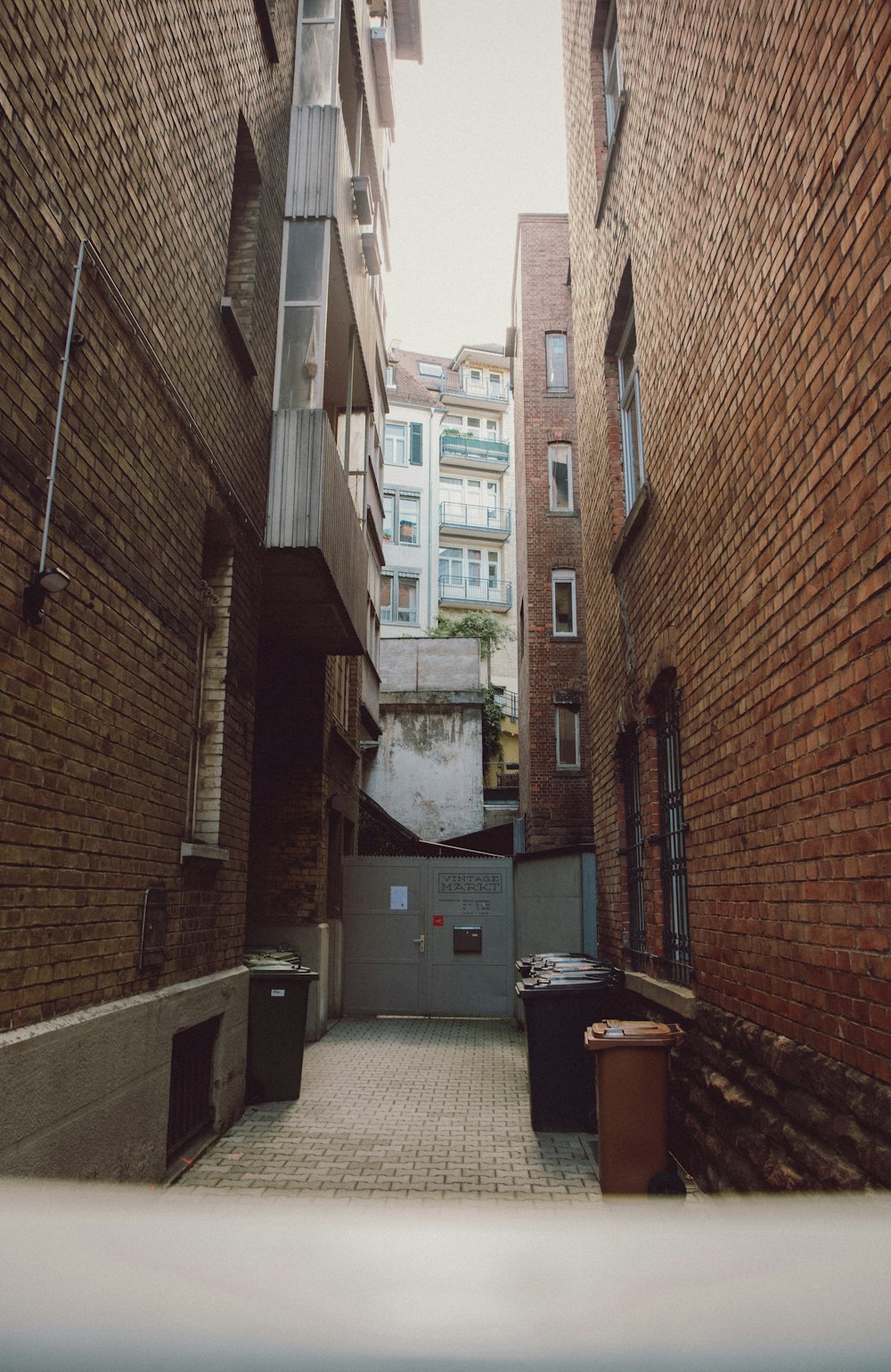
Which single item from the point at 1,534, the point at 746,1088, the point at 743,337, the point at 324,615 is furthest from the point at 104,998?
the point at 324,615

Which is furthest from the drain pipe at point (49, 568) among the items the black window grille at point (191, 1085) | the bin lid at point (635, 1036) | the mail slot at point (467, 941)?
the mail slot at point (467, 941)

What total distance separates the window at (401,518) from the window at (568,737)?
19867 millimetres

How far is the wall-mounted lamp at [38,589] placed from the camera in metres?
3.65

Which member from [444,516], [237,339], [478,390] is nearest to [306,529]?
[237,339]

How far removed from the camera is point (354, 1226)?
2.89 feet

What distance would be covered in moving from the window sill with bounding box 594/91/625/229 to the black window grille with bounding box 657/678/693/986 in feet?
16.7

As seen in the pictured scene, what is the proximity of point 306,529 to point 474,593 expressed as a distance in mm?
31559

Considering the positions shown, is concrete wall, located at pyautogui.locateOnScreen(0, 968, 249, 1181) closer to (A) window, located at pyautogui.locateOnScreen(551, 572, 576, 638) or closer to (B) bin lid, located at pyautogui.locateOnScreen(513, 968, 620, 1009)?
(B) bin lid, located at pyautogui.locateOnScreen(513, 968, 620, 1009)

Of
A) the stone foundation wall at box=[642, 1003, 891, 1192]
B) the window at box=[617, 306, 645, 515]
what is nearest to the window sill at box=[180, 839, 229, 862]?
the stone foundation wall at box=[642, 1003, 891, 1192]

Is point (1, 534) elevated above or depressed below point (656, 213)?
below

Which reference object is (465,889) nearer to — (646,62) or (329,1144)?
(329,1144)

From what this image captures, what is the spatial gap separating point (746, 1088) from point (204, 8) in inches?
289

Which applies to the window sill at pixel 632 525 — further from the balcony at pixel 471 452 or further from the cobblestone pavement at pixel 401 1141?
the balcony at pixel 471 452

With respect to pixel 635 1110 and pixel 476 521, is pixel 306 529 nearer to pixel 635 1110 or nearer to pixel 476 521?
pixel 635 1110
